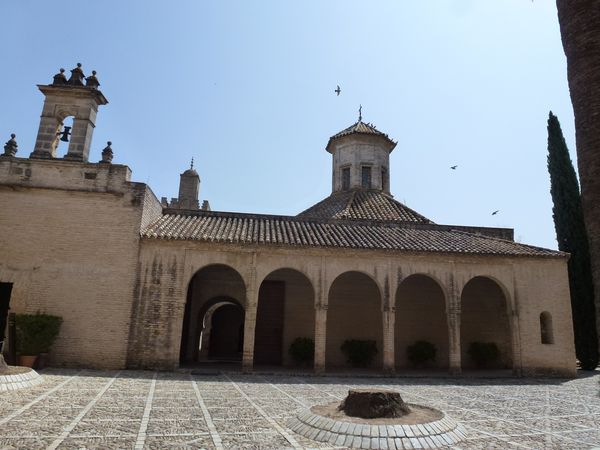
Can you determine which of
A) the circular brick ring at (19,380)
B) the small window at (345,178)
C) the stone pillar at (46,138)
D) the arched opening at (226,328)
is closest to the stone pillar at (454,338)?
the small window at (345,178)

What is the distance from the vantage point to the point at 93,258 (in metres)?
15.0

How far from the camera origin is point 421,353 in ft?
59.5

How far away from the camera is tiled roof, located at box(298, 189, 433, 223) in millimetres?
22219

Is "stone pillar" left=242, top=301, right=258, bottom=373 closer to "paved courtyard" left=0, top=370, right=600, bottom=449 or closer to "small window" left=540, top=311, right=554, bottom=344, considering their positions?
"paved courtyard" left=0, top=370, right=600, bottom=449

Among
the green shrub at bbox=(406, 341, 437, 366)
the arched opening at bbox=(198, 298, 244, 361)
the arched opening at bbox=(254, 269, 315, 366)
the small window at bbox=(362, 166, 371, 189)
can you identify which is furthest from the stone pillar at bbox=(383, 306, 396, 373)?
the small window at bbox=(362, 166, 371, 189)

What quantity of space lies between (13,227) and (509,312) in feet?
60.8

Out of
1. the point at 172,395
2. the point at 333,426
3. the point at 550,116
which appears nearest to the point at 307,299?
the point at 172,395

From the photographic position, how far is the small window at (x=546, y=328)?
54.7 ft

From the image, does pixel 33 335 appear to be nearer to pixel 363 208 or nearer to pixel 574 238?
pixel 363 208

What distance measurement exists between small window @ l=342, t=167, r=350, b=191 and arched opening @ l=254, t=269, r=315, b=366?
8.58 m

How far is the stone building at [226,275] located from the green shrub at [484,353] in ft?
1.49

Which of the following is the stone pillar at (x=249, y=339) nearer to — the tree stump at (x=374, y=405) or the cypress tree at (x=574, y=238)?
the tree stump at (x=374, y=405)

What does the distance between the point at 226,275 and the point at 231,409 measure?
10388 mm

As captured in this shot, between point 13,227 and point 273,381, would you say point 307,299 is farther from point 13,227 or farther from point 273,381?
point 13,227
